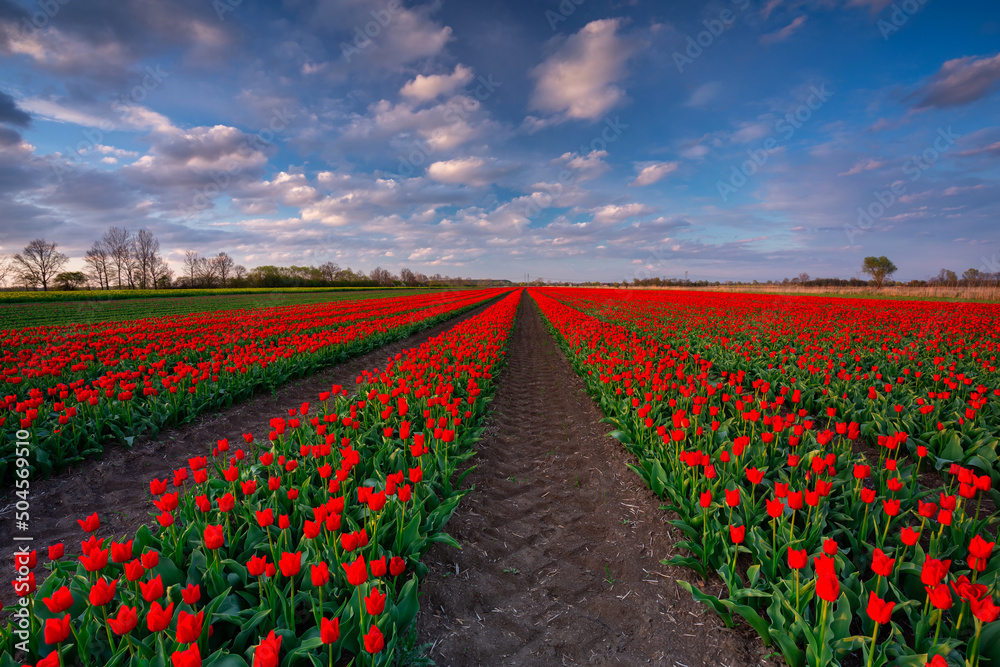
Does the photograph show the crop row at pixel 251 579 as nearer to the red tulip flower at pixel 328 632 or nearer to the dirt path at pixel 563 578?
the red tulip flower at pixel 328 632

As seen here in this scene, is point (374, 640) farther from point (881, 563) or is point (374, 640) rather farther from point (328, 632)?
point (881, 563)

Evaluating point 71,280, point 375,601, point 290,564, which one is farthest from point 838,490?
point 71,280

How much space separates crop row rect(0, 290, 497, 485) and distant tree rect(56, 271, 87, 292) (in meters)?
69.9

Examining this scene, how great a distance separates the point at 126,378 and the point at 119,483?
231 centimetres

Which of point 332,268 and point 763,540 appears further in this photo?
point 332,268

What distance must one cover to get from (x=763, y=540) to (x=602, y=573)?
1.36 meters

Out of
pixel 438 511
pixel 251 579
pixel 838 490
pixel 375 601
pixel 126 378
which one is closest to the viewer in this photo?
pixel 375 601

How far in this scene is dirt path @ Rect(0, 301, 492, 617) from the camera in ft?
13.7

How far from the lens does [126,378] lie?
6.66m

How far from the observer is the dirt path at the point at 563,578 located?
2.84 metres

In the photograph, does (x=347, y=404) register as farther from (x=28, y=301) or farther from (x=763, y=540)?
(x=28, y=301)

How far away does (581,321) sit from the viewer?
14500 millimetres

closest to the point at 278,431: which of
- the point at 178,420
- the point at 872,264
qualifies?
the point at 178,420

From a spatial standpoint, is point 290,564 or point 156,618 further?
point 290,564
